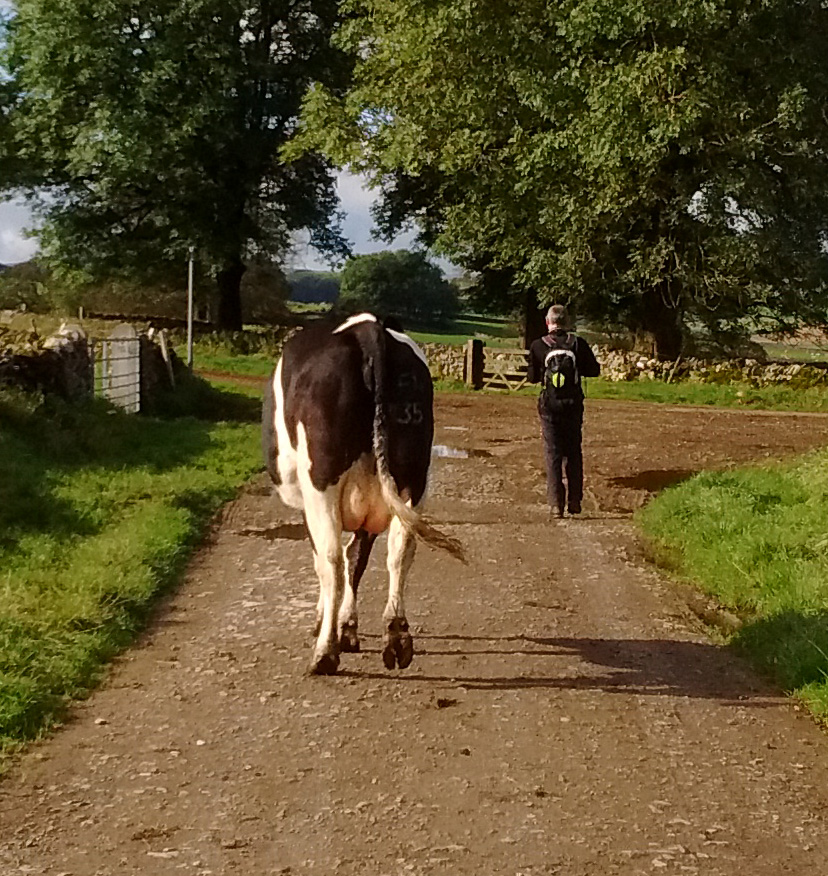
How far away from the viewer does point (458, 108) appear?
28.9m

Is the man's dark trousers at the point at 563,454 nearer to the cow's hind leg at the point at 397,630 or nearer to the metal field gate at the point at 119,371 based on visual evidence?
the cow's hind leg at the point at 397,630

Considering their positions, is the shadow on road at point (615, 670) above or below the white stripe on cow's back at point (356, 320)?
below

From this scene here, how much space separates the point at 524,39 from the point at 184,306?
33486 millimetres

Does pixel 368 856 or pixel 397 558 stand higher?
pixel 397 558

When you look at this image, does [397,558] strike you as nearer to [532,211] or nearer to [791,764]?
[791,764]

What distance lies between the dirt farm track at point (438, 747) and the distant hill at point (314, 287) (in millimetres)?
58358

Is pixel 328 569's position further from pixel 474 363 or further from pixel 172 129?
pixel 172 129

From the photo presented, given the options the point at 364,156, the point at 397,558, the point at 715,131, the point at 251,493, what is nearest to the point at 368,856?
the point at 397,558

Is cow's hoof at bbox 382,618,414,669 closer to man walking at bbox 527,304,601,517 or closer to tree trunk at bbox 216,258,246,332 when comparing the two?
man walking at bbox 527,304,601,517

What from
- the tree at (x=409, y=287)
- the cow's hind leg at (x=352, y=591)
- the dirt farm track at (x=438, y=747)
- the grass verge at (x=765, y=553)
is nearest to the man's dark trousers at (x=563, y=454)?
the grass verge at (x=765, y=553)

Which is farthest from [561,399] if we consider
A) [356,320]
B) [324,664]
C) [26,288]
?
[26,288]

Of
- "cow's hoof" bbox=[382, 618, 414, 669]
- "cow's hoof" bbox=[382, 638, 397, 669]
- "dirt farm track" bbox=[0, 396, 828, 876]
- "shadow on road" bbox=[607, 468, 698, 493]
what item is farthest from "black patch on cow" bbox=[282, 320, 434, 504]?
"shadow on road" bbox=[607, 468, 698, 493]

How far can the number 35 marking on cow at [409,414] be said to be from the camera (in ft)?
21.7

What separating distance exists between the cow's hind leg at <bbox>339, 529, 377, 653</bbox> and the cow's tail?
2.34 ft
